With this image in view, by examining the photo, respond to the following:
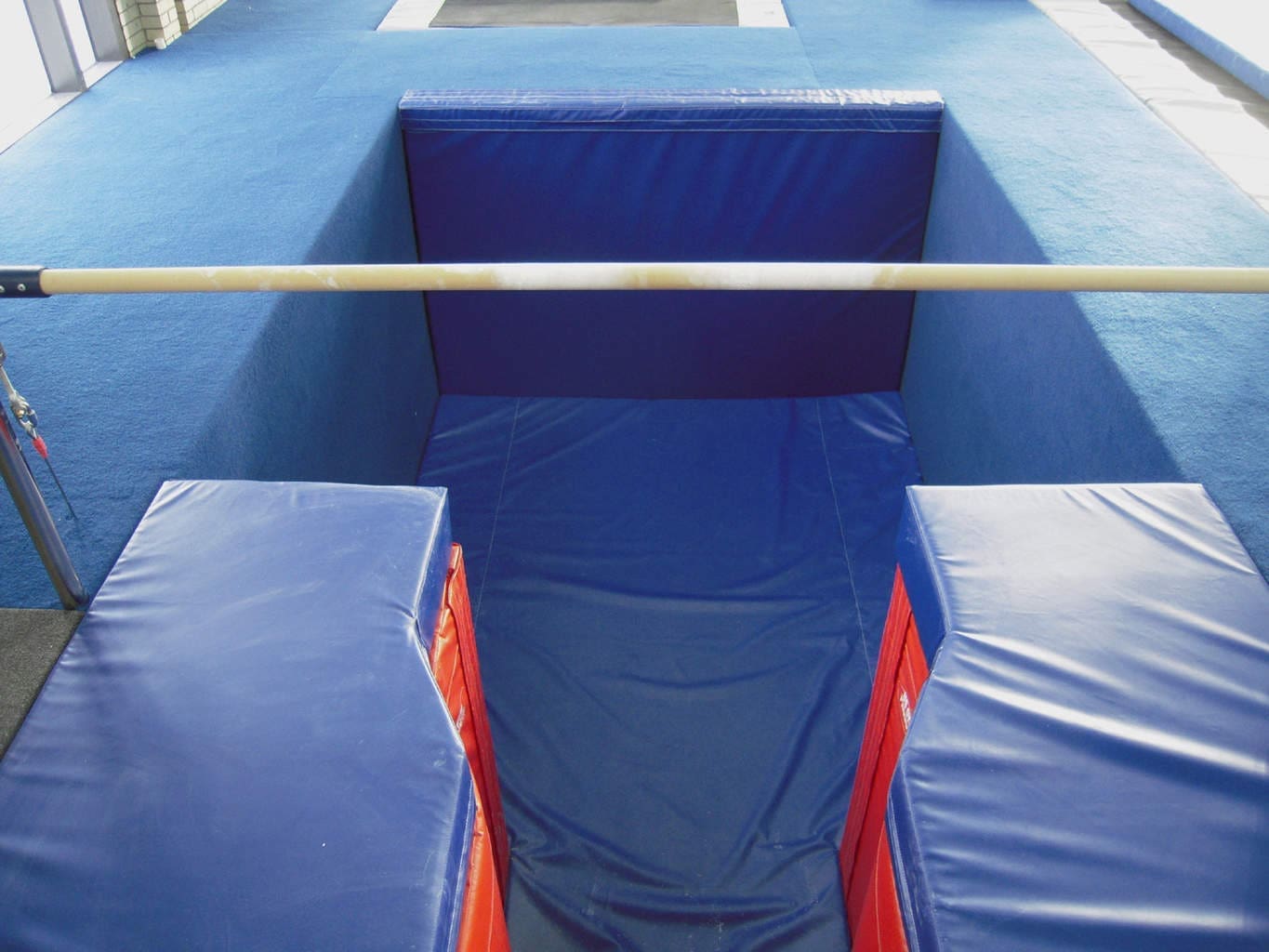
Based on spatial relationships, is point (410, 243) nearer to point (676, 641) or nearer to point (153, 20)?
point (153, 20)

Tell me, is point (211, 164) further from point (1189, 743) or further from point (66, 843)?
point (1189, 743)

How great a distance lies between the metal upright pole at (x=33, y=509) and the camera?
4.69 ft

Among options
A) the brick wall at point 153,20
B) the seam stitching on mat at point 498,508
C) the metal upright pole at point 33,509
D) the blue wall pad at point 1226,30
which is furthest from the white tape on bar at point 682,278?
the brick wall at point 153,20

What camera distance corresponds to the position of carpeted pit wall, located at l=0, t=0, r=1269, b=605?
1921 mm

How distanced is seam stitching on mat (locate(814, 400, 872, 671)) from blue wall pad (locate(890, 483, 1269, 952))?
3.79 ft

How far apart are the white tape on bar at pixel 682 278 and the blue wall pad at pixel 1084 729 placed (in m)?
0.32

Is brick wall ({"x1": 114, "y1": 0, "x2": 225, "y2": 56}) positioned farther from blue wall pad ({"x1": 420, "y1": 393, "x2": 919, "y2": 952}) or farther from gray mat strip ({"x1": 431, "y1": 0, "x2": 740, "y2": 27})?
blue wall pad ({"x1": 420, "y1": 393, "x2": 919, "y2": 952})

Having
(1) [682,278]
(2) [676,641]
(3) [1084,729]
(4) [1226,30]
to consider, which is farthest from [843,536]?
(4) [1226,30]

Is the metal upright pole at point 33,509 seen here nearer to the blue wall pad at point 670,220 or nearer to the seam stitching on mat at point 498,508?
the seam stitching on mat at point 498,508

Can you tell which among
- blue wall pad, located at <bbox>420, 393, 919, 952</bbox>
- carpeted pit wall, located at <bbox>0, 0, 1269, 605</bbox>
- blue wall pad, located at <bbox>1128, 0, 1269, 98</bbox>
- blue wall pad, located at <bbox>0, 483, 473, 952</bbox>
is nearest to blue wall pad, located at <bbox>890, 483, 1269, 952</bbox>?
carpeted pit wall, located at <bbox>0, 0, 1269, 605</bbox>

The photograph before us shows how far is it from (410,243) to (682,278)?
206 centimetres

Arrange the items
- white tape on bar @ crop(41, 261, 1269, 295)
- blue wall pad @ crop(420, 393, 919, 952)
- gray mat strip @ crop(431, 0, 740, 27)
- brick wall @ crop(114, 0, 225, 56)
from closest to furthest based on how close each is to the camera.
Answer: white tape on bar @ crop(41, 261, 1269, 295)
blue wall pad @ crop(420, 393, 919, 952)
brick wall @ crop(114, 0, 225, 56)
gray mat strip @ crop(431, 0, 740, 27)

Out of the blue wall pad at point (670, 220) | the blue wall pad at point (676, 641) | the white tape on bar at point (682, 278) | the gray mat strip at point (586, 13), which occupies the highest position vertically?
the white tape on bar at point (682, 278)

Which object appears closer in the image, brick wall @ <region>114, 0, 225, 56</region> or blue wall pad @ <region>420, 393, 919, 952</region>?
blue wall pad @ <region>420, 393, 919, 952</region>
